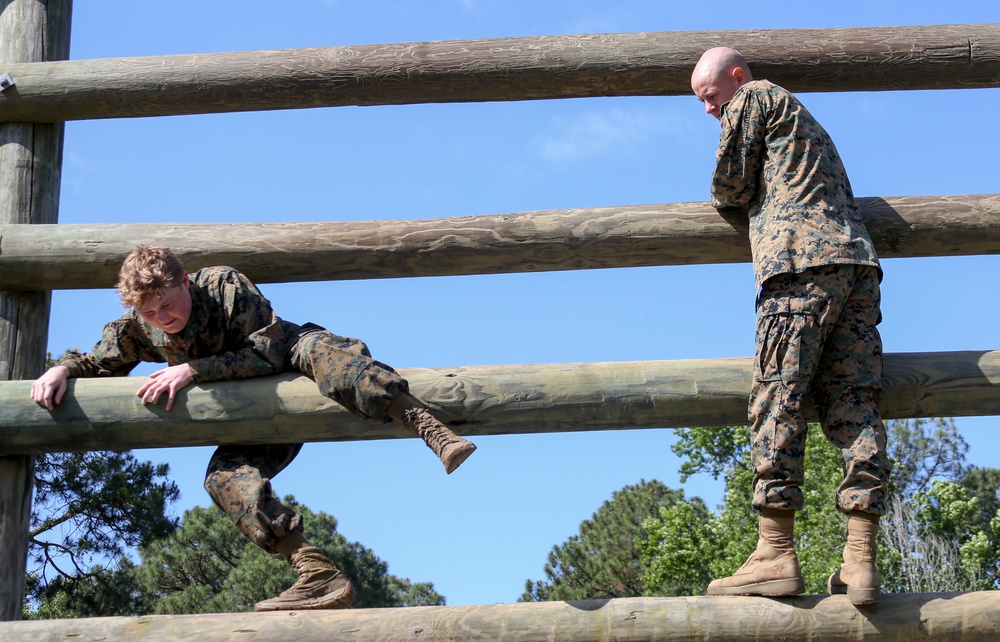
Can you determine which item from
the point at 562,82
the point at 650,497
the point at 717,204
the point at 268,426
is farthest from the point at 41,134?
the point at 650,497

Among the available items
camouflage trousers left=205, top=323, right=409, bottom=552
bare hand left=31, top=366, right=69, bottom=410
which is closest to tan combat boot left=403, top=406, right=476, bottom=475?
camouflage trousers left=205, top=323, right=409, bottom=552

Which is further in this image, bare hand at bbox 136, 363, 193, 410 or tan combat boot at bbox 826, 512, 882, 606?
bare hand at bbox 136, 363, 193, 410

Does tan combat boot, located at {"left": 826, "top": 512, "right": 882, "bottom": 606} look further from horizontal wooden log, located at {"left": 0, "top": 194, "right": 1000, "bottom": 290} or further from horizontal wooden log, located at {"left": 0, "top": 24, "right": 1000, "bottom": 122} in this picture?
horizontal wooden log, located at {"left": 0, "top": 24, "right": 1000, "bottom": 122}

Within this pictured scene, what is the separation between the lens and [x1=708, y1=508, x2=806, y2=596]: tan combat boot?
4.84 m

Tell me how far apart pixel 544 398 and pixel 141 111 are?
2.80 meters

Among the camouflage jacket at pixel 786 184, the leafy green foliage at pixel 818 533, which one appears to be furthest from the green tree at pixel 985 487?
the camouflage jacket at pixel 786 184

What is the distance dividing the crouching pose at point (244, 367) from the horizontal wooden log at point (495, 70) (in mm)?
1340

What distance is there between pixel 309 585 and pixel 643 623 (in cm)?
138

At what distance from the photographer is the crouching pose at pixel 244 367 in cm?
510

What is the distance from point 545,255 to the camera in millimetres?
5879

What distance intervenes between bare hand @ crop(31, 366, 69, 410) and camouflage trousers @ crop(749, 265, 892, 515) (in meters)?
3.06

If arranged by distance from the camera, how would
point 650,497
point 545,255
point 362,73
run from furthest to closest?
1. point 650,497
2. point 362,73
3. point 545,255

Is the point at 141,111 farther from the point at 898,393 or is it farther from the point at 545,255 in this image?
the point at 898,393

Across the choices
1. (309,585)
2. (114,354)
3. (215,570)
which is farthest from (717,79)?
(215,570)
